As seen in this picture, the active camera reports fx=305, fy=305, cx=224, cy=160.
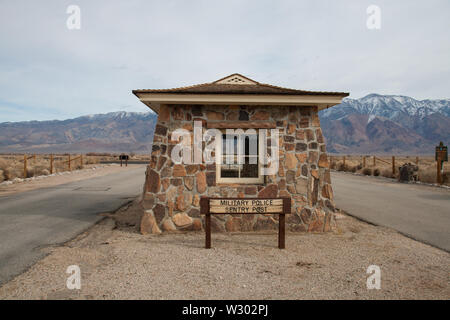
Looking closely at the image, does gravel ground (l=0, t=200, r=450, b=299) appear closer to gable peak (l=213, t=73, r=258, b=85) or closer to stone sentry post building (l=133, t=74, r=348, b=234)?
stone sentry post building (l=133, t=74, r=348, b=234)

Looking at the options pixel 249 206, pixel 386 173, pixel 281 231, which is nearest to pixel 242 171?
pixel 249 206

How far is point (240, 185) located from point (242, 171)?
0.38m

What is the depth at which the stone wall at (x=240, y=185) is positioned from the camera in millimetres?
6809

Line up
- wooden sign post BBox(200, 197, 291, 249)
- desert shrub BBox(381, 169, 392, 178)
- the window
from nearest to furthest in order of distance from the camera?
wooden sign post BBox(200, 197, 291, 249) < the window < desert shrub BBox(381, 169, 392, 178)

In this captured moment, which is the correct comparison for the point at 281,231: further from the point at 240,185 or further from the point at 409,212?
the point at 409,212

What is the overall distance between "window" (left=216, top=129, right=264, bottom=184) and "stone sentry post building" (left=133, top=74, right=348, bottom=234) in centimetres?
2

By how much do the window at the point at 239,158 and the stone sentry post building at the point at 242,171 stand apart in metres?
0.02

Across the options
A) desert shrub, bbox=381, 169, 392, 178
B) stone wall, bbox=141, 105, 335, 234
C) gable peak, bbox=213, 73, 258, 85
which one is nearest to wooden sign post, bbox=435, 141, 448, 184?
desert shrub, bbox=381, 169, 392, 178

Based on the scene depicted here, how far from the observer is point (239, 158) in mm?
7074

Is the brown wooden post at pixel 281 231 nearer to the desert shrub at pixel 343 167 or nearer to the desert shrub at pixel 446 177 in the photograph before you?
the desert shrub at pixel 446 177

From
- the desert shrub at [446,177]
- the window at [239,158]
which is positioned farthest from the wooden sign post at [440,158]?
the window at [239,158]

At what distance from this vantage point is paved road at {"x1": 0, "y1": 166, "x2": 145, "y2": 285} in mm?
5199

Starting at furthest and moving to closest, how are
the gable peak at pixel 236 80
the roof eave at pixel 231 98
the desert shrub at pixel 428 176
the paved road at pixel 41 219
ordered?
the desert shrub at pixel 428 176 → the gable peak at pixel 236 80 → the roof eave at pixel 231 98 → the paved road at pixel 41 219
